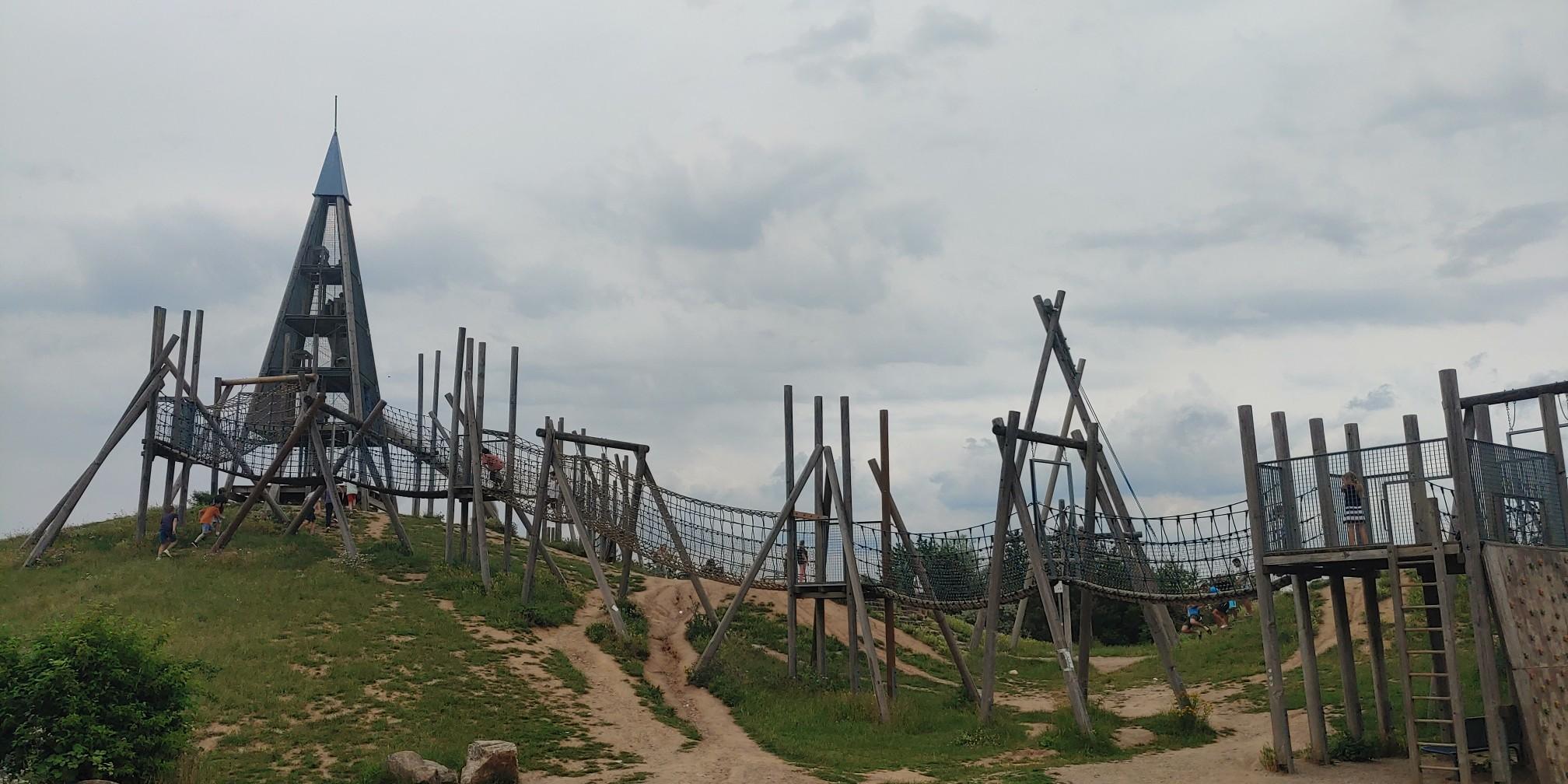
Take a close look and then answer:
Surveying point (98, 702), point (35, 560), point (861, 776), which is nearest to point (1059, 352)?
point (861, 776)

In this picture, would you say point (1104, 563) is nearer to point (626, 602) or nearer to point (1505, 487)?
point (1505, 487)

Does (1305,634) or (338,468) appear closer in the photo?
(1305,634)

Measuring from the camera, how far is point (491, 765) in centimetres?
1367

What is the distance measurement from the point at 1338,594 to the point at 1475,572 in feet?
9.88

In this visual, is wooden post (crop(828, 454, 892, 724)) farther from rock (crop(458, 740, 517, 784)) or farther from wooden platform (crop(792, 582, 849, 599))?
rock (crop(458, 740, 517, 784))

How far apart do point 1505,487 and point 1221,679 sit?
9.89 m

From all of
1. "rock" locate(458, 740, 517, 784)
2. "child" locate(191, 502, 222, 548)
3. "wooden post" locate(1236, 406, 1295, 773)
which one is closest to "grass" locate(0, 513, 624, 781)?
"rock" locate(458, 740, 517, 784)

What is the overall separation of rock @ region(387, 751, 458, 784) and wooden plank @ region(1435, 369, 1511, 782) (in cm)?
1193

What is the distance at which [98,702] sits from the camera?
13.1m

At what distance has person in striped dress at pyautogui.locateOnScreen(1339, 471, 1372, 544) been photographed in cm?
1451

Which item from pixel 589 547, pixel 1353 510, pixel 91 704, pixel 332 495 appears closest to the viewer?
pixel 91 704

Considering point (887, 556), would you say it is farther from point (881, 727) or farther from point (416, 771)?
point (416, 771)

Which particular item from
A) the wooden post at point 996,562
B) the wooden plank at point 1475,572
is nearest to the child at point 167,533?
the wooden post at point 996,562

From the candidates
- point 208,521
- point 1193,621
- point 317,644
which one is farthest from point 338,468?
point 1193,621
